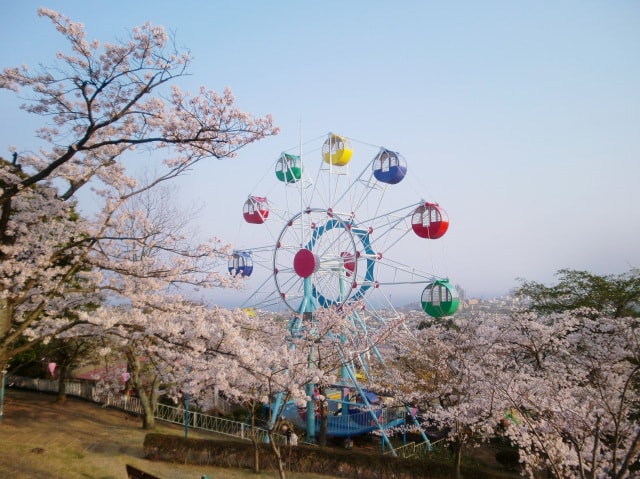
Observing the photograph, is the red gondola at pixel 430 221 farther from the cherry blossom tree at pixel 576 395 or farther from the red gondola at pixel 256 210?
the red gondola at pixel 256 210

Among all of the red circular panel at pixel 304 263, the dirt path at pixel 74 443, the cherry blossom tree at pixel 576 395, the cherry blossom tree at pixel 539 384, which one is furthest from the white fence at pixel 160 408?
the cherry blossom tree at pixel 576 395

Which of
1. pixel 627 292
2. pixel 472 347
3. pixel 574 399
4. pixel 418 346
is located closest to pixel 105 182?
pixel 574 399

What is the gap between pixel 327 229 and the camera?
1719 centimetres

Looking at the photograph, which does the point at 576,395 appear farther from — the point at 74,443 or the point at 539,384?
the point at 74,443

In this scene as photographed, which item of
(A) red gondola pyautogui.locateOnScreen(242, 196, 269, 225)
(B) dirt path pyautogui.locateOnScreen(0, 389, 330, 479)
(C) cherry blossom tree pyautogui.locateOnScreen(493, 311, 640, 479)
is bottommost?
(B) dirt path pyautogui.locateOnScreen(0, 389, 330, 479)

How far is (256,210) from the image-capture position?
19422 millimetres

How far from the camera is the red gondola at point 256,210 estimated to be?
19359 millimetres

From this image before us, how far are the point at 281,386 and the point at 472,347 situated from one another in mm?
7458

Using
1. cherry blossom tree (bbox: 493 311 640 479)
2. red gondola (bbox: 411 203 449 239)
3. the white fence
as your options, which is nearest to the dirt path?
the white fence

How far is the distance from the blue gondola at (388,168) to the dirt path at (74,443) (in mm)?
10271

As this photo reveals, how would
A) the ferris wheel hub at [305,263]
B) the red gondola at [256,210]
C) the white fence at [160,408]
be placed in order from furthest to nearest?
the red gondola at [256,210] → the ferris wheel hub at [305,263] → the white fence at [160,408]

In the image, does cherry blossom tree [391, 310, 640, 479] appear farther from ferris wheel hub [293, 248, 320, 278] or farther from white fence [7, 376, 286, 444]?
white fence [7, 376, 286, 444]

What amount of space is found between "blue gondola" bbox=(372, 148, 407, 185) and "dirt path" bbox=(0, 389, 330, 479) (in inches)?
404

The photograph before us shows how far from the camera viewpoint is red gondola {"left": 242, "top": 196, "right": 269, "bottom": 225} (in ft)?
63.5
